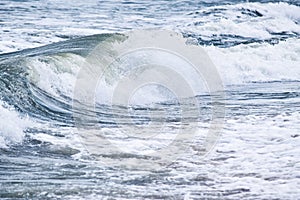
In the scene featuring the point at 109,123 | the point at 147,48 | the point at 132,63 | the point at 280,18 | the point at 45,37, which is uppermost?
the point at 280,18

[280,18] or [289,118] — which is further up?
[280,18]

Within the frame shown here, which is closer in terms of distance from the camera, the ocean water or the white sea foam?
the ocean water

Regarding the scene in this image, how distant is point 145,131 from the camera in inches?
340

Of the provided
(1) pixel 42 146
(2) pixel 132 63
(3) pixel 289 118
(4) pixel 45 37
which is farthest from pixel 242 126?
(4) pixel 45 37

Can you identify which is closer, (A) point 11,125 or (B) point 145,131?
(A) point 11,125

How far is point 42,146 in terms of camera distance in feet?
24.6

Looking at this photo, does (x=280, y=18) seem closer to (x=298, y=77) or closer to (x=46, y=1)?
(x=46, y=1)

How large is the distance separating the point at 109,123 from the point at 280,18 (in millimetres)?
19689

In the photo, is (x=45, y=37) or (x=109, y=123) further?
(x=45, y=37)

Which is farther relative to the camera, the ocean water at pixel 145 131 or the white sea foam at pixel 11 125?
the white sea foam at pixel 11 125

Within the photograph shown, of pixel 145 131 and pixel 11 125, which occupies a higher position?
pixel 145 131

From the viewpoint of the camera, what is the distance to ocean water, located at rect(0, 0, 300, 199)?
600 cm

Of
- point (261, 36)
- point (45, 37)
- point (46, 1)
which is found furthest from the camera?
point (46, 1)

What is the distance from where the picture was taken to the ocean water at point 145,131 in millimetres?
6000
